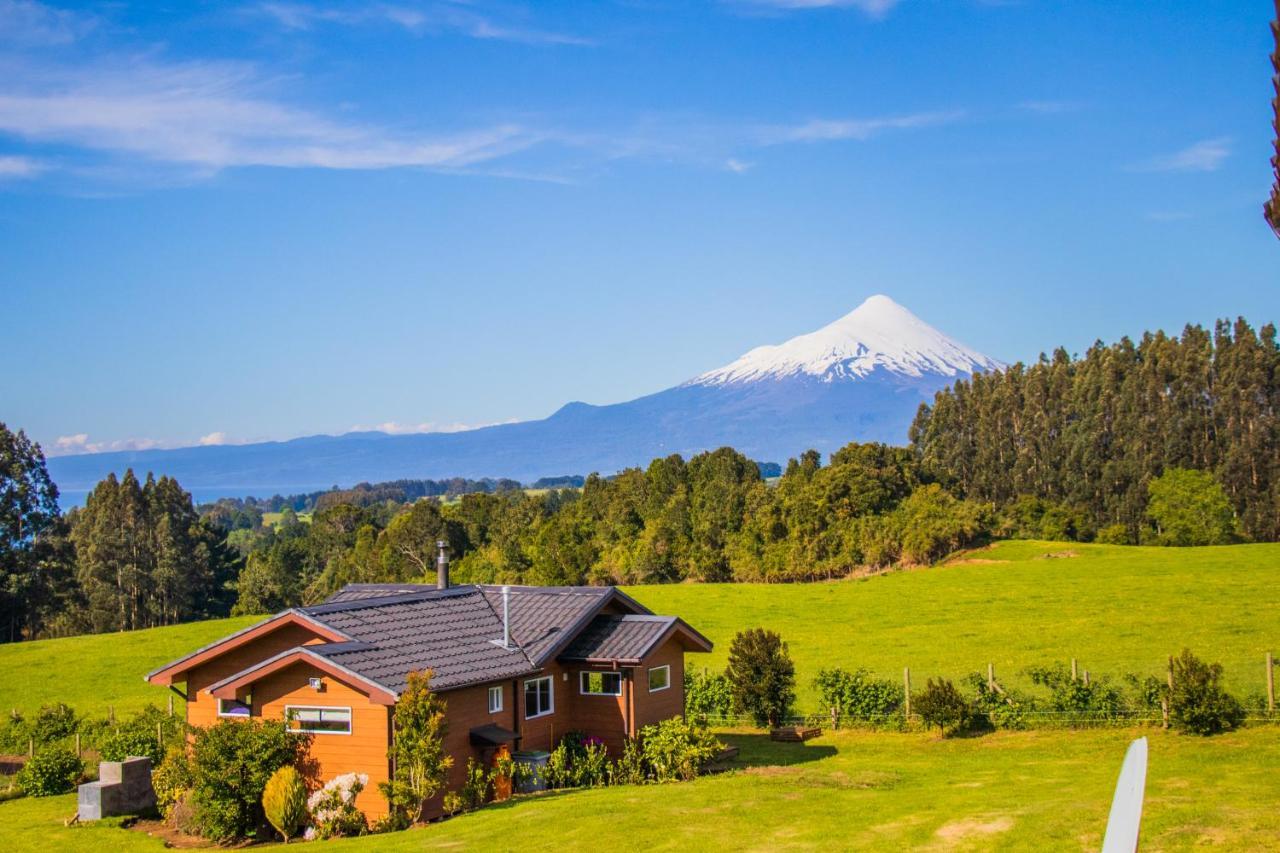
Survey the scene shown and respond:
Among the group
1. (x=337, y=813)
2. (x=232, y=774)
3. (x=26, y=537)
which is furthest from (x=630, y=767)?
(x=26, y=537)

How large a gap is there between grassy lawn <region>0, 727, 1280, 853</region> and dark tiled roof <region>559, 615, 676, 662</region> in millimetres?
3540

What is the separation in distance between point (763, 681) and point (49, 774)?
59.1ft

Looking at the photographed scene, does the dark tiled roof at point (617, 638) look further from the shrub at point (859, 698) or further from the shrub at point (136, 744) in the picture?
the shrub at point (136, 744)

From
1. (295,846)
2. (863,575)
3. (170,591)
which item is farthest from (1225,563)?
(170,591)

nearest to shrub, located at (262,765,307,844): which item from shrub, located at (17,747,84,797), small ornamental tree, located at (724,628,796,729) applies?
shrub, located at (17,747,84,797)

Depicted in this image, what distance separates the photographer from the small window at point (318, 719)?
73.7 feet

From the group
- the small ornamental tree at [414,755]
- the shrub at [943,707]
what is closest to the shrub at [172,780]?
the small ornamental tree at [414,755]

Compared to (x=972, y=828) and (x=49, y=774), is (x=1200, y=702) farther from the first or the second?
(x=49, y=774)

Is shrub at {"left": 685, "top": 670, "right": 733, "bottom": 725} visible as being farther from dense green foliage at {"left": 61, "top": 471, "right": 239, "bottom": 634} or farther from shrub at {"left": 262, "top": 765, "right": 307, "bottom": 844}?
dense green foliage at {"left": 61, "top": 471, "right": 239, "bottom": 634}

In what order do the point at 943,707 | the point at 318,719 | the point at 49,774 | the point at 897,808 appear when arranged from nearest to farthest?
the point at 897,808
the point at 318,719
the point at 49,774
the point at 943,707

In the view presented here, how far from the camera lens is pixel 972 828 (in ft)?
58.1

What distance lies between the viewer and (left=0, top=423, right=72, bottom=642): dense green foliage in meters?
68.1

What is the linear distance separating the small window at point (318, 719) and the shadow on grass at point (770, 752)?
362 inches

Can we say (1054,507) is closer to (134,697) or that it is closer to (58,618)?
(134,697)
